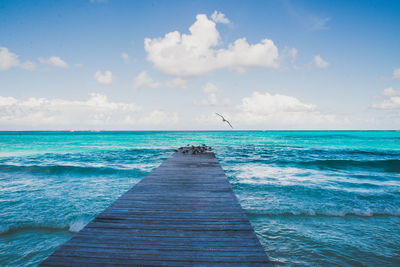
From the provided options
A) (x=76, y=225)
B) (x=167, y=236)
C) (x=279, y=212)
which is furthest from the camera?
(x=279, y=212)

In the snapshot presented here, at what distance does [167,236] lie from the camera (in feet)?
11.0

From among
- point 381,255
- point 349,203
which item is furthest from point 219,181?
point 349,203

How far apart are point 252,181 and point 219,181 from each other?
197 inches

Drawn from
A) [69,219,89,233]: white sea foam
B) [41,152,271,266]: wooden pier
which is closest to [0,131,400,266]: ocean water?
[69,219,89,233]: white sea foam

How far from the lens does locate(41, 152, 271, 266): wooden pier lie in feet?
8.94

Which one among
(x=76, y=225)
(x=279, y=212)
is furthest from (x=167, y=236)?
(x=279, y=212)

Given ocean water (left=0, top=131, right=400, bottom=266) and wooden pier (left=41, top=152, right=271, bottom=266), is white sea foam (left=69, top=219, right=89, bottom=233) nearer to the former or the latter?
ocean water (left=0, top=131, right=400, bottom=266)

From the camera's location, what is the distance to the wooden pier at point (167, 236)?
272cm

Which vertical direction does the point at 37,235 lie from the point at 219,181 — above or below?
below

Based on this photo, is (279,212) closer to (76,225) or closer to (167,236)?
(167,236)

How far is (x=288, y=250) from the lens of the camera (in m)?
4.95

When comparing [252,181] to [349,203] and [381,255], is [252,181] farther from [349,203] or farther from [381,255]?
[381,255]

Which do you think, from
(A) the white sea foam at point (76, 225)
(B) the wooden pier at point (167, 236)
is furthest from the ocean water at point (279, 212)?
(B) the wooden pier at point (167, 236)

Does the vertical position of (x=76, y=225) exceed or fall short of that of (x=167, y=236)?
it falls short
